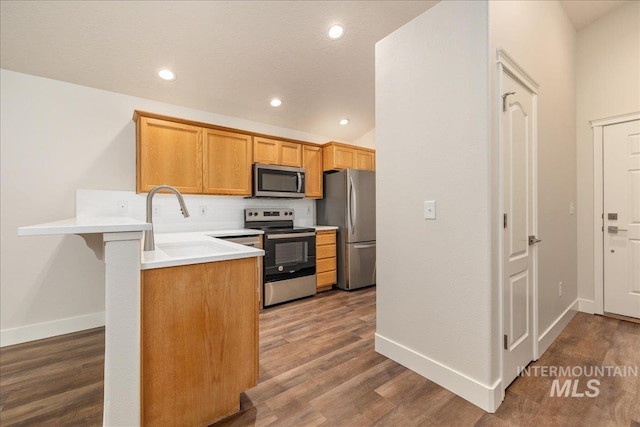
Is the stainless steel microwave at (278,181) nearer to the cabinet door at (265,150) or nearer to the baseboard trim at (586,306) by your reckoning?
the cabinet door at (265,150)

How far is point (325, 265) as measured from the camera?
12.4ft

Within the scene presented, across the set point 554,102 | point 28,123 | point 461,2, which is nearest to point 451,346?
point 461,2

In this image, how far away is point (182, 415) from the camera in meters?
1.31

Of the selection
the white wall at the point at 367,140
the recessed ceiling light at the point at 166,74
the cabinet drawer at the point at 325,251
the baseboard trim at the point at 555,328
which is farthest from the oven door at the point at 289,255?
the baseboard trim at the point at 555,328

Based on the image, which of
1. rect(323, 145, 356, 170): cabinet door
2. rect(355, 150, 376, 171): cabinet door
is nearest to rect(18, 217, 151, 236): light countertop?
rect(323, 145, 356, 170): cabinet door

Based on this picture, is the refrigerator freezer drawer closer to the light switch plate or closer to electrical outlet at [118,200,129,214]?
the light switch plate

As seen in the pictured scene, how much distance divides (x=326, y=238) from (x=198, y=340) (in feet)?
8.56

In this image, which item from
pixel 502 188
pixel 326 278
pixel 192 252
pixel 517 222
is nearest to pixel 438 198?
pixel 502 188

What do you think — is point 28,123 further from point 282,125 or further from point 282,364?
point 282,364

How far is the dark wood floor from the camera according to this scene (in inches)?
57.4

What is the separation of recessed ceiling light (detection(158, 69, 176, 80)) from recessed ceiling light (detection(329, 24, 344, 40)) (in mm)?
1647

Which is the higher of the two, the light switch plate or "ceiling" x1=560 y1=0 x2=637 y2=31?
"ceiling" x1=560 y1=0 x2=637 y2=31

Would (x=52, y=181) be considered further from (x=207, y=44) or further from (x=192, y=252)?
(x=207, y=44)

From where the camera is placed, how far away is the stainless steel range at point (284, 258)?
3213 millimetres
